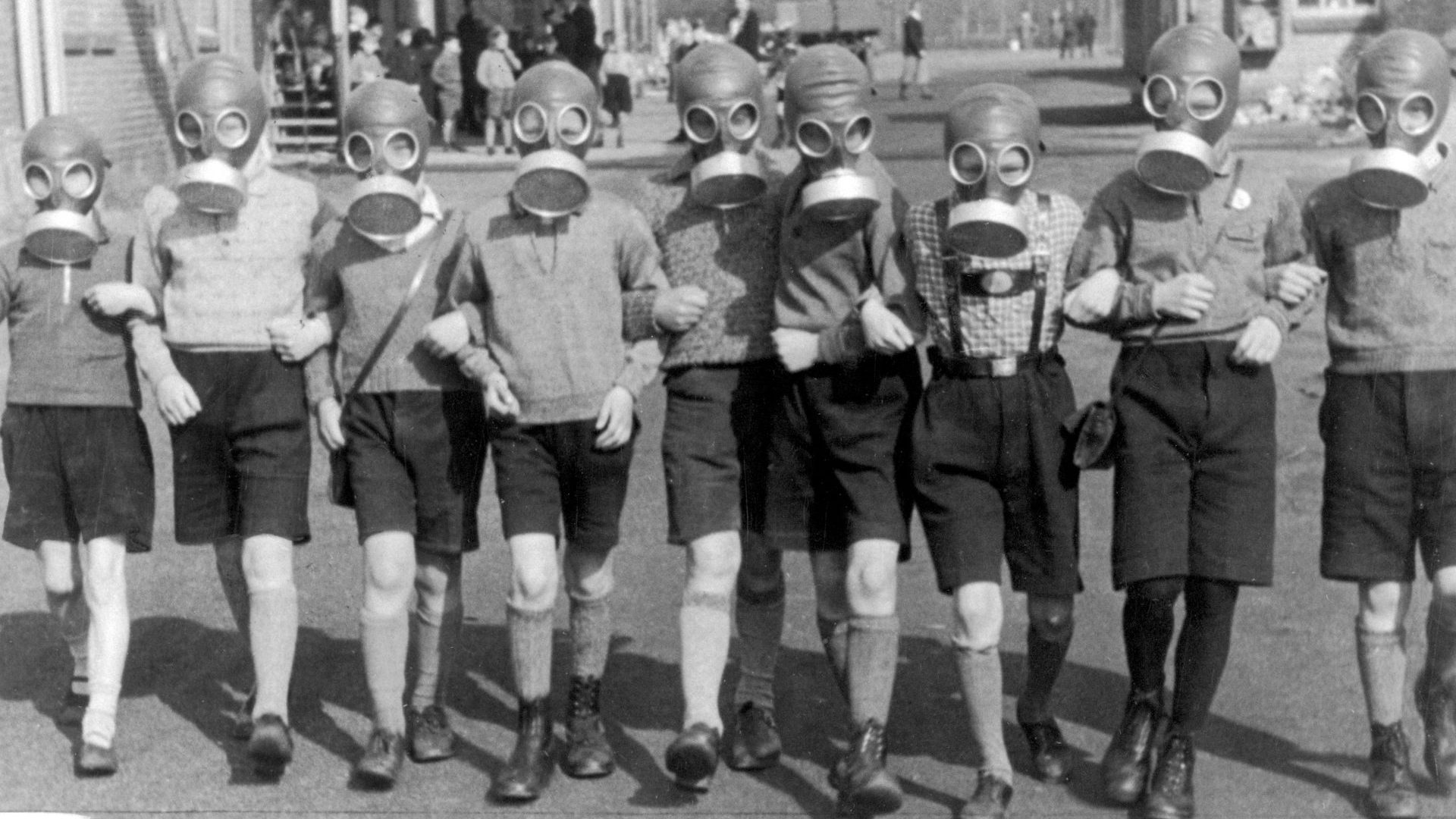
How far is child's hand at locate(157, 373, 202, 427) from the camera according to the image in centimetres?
535

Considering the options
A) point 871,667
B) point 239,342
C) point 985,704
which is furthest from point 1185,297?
point 239,342

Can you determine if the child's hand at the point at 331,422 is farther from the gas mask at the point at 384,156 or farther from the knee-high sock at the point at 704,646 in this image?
the knee-high sock at the point at 704,646

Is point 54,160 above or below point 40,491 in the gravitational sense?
above

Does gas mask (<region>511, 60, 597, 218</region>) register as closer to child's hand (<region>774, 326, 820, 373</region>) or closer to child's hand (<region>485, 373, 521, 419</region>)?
child's hand (<region>485, 373, 521, 419</region>)

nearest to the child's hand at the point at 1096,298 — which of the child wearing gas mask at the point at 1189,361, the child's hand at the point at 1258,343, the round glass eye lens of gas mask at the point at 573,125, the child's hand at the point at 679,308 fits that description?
the child wearing gas mask at the point at 1189,361

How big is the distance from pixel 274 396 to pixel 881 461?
5.19 ft

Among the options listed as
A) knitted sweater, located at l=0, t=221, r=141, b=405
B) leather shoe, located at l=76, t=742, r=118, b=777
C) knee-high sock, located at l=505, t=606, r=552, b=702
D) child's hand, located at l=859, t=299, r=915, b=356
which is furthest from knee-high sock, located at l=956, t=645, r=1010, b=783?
knitted sweater, located at l=0, t=221, r=141, b=405

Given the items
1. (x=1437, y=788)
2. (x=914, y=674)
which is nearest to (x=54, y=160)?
(x=914, y=674)

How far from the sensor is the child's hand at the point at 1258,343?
4.87m

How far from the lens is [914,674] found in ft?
20.2

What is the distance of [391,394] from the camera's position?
17.6ft

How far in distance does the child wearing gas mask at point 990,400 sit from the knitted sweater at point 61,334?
2.14 metres

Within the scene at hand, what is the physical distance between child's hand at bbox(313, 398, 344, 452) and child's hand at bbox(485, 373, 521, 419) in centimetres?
44

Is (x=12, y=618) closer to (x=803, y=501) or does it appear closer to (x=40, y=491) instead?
(x=40, y=491)
